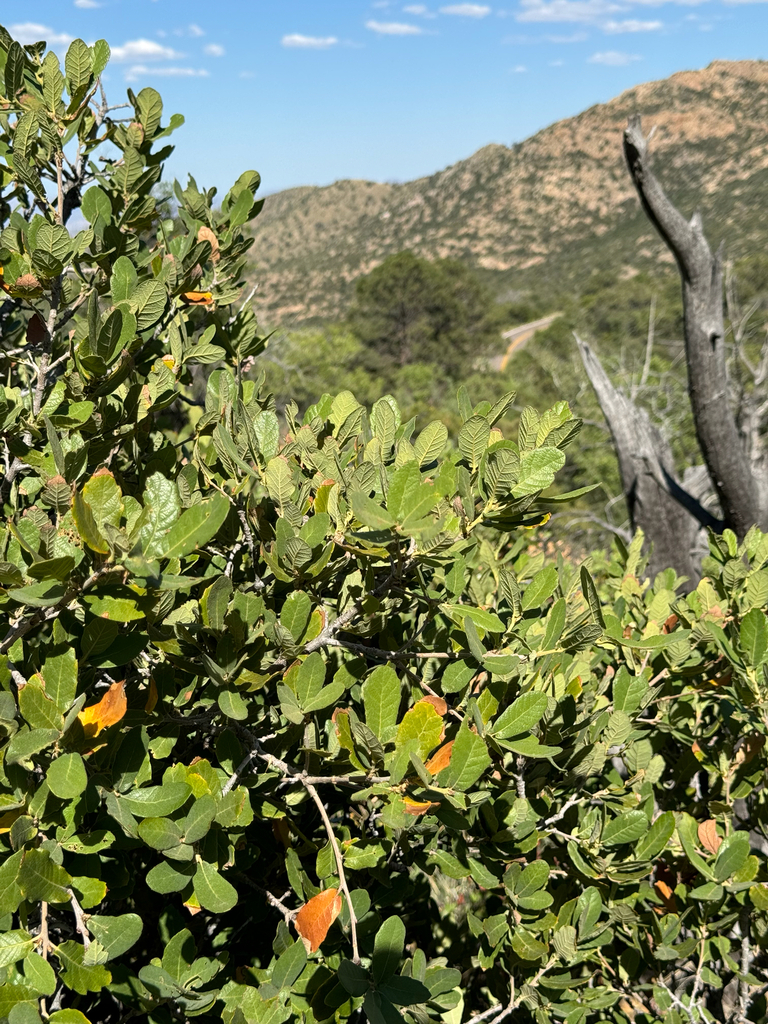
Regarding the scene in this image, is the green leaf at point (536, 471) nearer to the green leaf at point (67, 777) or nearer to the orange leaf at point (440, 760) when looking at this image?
the orange leaf at point (440, 760)

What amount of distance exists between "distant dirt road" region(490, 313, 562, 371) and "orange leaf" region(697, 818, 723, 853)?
3467cm

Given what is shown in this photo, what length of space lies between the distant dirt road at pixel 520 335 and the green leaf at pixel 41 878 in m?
35.4

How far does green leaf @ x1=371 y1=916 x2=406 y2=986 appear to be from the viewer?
36.1 inches

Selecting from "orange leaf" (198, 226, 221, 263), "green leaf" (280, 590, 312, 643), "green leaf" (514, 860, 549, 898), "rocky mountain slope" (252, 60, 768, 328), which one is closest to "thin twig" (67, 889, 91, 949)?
"green leaf" (280, 590, 312, 643)

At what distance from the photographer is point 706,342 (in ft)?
13.1

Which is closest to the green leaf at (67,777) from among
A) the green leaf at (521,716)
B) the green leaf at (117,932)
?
the green leaf at (117,932)

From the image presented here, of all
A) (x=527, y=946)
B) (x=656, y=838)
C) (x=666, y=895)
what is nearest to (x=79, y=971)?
(x=527, y=946)

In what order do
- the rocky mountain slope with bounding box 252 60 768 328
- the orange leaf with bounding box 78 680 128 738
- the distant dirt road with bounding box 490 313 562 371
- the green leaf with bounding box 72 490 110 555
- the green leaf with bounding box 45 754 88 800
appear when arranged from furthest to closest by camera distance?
the rocky mountain slope with bounding box 252 60 768 328 → the distant dirt road with bounding box 490 313 562 371 → the orange leaf with bounding box 78 680 128 738 → the green leaf with bounding box 45 754 88 800 → the green leaf with bounding box 72 490 110 555

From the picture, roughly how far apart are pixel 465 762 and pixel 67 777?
0.51 m

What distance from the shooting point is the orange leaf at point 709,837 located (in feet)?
4.91

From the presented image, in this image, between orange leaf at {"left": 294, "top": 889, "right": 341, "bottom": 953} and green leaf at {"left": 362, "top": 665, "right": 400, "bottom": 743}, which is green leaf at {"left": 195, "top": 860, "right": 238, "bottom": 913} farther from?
green leaf at {"left": 362, "top": 665, "right": 400, "bottom": 743}

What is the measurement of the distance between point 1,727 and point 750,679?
1.34 metres

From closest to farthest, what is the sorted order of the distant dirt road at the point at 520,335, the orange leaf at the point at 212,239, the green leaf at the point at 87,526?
the green leaf at the point at 87,526
the orange leaf at the point at 212,239
the distant dirt road at the point at 520,335

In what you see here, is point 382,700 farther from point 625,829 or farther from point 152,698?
point 625,829
